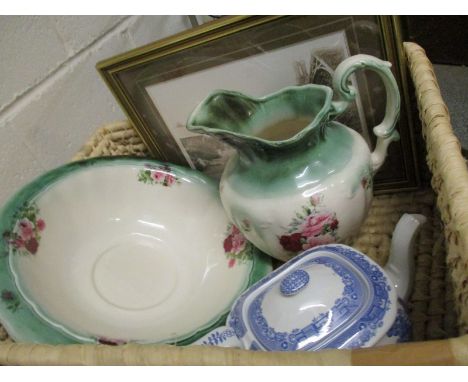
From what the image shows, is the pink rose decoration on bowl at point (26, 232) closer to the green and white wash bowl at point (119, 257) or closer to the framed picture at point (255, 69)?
the green and white wash bowl at point (119, 257)

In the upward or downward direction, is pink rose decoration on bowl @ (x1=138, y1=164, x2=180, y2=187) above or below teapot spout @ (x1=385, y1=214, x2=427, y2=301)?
above

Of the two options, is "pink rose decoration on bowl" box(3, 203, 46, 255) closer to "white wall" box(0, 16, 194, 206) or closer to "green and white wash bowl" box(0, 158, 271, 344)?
"green and white wash bowl" box(0, 158, 271, 344)

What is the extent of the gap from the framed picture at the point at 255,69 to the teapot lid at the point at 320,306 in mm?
172

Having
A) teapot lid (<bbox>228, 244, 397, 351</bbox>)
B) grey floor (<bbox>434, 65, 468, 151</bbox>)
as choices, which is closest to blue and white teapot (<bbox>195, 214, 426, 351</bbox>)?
teapot lid (<bbox>228, 244, 397, 351</bbox>)

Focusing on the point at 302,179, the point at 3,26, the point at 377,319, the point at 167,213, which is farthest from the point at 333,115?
the point at 3,26

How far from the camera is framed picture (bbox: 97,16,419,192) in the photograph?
50 cm

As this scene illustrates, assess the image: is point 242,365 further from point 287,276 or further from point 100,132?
point 100,132

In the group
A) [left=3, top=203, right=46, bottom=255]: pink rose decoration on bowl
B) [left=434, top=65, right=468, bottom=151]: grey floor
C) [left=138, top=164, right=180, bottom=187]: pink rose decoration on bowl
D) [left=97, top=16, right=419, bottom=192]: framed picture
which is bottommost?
[left=434, top=65, right=468, bottom=151]: grey floor

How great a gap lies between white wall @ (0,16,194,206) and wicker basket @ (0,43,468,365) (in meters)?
0.31

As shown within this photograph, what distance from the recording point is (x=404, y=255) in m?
0.50

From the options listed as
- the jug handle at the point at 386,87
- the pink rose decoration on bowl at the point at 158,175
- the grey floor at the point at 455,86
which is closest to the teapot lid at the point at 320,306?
the jug handle at the point at 386,87

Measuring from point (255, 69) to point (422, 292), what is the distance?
0.29 metres

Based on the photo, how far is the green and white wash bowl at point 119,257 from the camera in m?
0.54

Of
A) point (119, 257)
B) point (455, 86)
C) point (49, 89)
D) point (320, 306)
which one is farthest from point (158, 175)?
point (455, 86)
